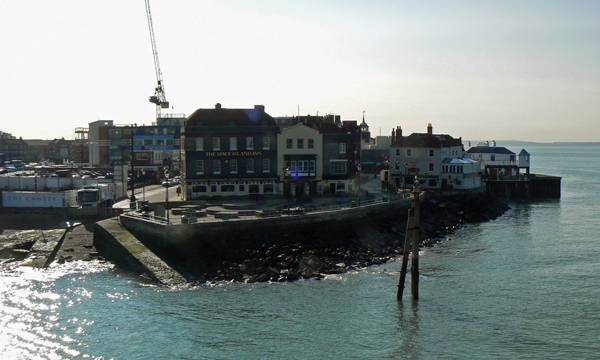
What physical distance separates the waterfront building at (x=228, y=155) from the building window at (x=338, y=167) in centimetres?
644

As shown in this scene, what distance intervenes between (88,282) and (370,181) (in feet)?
179

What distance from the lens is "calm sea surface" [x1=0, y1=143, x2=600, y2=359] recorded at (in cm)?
2903

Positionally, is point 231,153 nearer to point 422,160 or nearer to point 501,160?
point 422,160

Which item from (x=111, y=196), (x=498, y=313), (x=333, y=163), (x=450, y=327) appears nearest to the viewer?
(x=450, y=327)

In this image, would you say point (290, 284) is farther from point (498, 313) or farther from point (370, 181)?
point (370, 181)

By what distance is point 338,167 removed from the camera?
67938mm

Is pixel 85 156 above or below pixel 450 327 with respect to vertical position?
above

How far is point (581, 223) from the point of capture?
67.9 m

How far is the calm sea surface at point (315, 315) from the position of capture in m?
29.0

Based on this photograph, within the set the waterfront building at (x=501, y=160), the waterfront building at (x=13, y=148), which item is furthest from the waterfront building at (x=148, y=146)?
the waterfront building at (x=13, y=148)

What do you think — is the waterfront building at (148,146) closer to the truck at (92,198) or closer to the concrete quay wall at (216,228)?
the truck at (92,198)

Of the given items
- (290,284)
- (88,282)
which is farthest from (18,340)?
(290,284)

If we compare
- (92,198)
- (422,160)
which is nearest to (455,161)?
(422,160)

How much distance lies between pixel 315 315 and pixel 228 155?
109 feet
